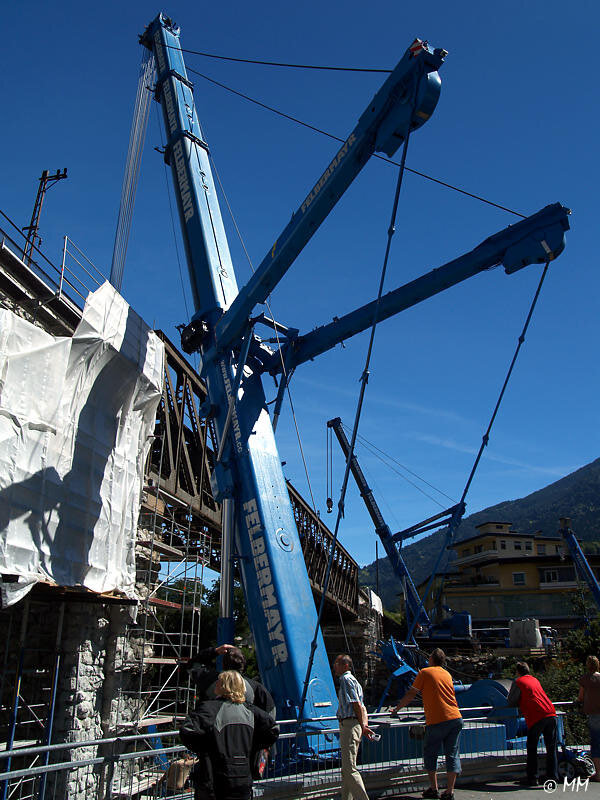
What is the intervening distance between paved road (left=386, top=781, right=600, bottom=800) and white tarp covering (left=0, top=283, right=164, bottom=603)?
6.58 m

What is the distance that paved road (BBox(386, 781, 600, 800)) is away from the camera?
6.20 metres

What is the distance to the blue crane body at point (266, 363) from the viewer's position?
8617mm

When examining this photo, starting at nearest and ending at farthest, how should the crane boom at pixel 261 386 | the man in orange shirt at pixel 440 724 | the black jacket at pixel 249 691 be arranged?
the black jacket at pixel 249 691 → the man in orange shirt at pixel 440 724 → the crane boom at pixel 261 386

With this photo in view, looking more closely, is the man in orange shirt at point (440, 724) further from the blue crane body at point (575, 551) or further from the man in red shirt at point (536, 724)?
the blue crane body at point (575, 551)

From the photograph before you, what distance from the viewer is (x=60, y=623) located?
36.2 ft

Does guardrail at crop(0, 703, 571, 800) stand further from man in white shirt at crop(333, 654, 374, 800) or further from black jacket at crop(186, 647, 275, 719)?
black jacket at crop(186, 647, 275, 719)

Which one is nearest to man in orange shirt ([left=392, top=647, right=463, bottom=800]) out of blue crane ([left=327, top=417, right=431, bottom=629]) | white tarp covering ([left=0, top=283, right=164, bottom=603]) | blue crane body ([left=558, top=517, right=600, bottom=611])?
white tarp covering ([left=0, top=283, right=164, bottom=603])

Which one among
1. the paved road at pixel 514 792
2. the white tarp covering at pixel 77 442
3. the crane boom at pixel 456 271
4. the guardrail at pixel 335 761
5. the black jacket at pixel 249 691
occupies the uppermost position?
the crane boom at pixel 456 271

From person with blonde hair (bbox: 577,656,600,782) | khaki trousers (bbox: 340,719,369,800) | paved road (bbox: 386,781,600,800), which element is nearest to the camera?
khaki trousers (bbox: 340,719,369,800)

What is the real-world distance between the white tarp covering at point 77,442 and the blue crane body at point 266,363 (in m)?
1.81

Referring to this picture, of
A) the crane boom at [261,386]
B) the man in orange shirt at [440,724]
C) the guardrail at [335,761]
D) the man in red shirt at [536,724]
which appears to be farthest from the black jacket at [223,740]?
the crane boom at [261,386]

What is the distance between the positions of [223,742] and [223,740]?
0.04 feet

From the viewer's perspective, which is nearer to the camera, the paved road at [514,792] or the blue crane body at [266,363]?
the paved road at [514,792]

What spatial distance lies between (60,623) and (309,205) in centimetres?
878
